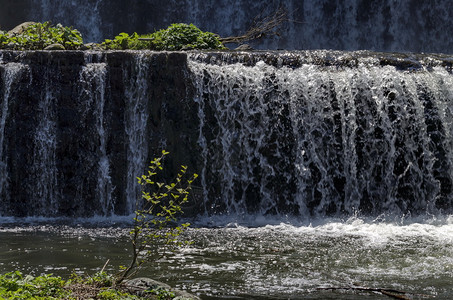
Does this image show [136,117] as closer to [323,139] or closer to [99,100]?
[99,100]

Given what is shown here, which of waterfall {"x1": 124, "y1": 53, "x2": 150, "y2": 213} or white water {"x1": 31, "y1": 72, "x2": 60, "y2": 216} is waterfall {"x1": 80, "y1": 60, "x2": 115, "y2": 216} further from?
white water {"x1": 31, "y1": 72, "x2": 60, "y2": 216}

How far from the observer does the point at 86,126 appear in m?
13.1

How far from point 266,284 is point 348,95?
21.6 ft

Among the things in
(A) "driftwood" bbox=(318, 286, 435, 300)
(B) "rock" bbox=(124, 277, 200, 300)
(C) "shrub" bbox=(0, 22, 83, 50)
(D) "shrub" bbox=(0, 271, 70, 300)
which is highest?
(C) "shrub" bbox=(0, 22, 83, 50)

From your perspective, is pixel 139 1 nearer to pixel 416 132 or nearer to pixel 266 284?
pixel 416 132

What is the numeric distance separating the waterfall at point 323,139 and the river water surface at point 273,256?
0.86 metres

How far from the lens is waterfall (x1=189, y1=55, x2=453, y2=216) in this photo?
12680mm

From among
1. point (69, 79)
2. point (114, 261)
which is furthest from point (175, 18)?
point (114, 261)

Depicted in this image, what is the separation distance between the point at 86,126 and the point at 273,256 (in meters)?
5.61

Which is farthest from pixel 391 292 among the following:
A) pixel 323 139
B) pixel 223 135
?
pixel 223 135

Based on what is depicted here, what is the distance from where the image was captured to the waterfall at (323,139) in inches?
499

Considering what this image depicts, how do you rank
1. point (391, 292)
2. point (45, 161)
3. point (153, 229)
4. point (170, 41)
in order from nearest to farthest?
point (391, 292) → point (153, 229) → point (45, 161) → point (170, 41)

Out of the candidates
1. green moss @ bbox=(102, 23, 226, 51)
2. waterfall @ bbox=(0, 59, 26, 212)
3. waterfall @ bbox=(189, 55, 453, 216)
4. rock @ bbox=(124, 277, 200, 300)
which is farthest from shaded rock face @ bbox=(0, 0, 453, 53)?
rock @ bbox=(124, 277, 200, 300)

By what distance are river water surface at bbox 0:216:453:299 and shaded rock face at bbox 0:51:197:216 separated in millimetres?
1013
